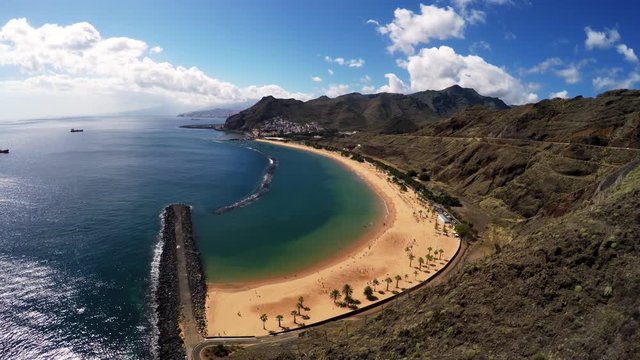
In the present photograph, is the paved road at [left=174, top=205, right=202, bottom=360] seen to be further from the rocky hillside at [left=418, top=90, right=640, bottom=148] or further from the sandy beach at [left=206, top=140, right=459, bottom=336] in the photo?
the rocky hillside at [left=418, top=90, right=640, bottom=148]

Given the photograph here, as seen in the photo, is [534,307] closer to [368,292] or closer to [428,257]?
[368,292]

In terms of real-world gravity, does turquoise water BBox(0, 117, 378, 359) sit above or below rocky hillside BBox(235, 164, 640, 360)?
below

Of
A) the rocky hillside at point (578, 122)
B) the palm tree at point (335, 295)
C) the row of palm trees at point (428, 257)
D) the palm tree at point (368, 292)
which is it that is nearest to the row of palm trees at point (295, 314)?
the palm tree at point (335, 295)

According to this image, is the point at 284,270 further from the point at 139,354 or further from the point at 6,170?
the point at 6,170

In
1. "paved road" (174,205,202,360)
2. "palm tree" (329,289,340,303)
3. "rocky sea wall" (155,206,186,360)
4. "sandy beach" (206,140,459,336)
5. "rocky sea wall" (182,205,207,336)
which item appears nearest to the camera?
"rocky sea wall" (155,206,186,360)

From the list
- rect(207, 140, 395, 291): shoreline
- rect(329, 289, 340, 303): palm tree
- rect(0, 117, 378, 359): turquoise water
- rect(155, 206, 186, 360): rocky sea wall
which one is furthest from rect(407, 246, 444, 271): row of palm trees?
rect(155, 206, 186, 360): rocky sea wall

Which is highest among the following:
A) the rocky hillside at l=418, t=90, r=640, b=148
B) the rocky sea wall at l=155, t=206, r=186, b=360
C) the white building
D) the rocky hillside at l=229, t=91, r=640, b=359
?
the rocky hillside at l=418, t=90, r=640, b=148
